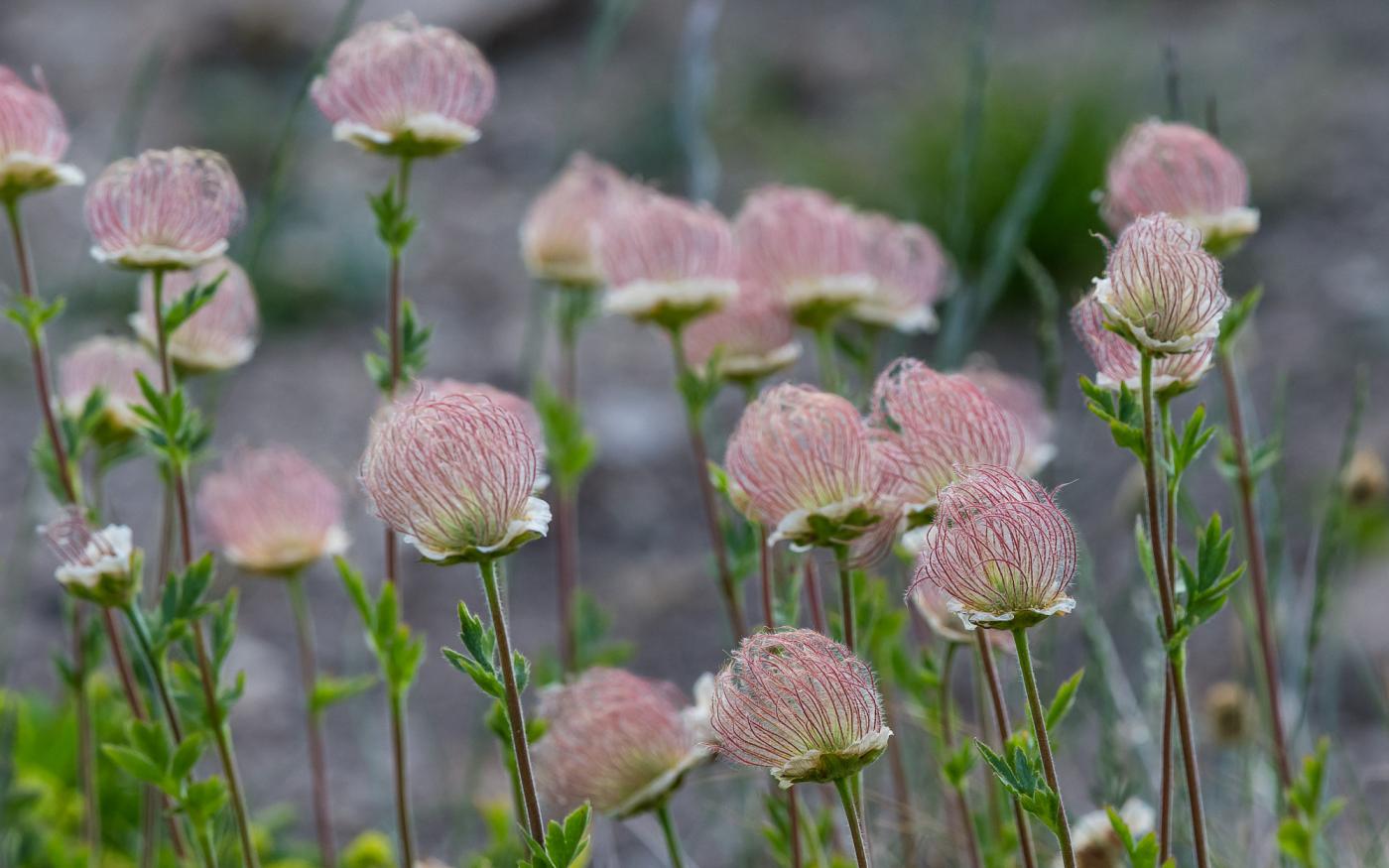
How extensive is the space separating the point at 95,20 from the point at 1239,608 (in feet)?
22.9

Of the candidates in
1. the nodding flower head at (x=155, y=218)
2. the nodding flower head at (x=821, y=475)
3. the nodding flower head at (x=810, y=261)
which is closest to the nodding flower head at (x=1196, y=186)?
the nodding flower head at (x=810, y=261)

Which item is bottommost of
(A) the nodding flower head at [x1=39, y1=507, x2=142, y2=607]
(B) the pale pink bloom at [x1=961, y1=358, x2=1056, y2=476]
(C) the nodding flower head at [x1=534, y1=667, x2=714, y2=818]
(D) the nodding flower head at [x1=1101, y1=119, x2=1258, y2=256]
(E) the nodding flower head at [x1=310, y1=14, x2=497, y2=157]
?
(C) the nodding flower head at [x1=534, y1=667, x2=714, y2=818]

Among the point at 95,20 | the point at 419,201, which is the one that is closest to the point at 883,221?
the point at 419,201

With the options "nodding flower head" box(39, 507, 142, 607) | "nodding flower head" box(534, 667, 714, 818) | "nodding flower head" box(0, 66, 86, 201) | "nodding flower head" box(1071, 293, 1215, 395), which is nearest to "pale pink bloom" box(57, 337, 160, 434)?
"nodding flower head" box(0, 66, 86, 201)

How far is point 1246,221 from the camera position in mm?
1626

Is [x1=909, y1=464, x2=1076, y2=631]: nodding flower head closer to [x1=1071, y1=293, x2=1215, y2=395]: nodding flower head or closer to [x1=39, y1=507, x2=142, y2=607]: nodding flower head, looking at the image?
[x1=1071, y1=293, x2=1215, y2=395]: nodding flower head

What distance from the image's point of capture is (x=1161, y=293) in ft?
3.58

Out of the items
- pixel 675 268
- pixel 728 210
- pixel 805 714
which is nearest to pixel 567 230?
pixel 675 268

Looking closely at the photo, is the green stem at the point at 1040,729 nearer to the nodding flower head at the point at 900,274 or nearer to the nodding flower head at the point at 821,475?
the nodding flower head at the point at 821,475

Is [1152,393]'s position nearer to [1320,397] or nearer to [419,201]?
[1320,397]

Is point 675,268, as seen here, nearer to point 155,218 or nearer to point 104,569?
point 155,218

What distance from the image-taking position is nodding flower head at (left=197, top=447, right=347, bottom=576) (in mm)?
1786

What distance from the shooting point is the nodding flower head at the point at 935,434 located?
1.25m

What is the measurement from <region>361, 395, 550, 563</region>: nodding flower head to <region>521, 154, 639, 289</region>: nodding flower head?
0.93 metres
